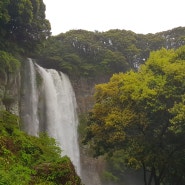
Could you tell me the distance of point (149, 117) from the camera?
1944 centimetres

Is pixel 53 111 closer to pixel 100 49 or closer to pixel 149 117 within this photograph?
pixel 100 49

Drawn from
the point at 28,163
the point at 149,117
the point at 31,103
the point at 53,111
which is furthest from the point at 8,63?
the point at 28,163

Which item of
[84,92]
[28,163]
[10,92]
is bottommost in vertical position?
[28,163]

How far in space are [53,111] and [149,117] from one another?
14.0m

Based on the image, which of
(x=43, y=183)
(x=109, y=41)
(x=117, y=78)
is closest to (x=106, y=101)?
(x=117, y=78)

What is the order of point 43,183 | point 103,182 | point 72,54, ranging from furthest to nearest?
1. point 72,54
2. point 103,182
3. point 43,183

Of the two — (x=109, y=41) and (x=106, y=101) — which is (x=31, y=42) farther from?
(x=109, y=41)

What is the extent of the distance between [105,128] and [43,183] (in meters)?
10.4

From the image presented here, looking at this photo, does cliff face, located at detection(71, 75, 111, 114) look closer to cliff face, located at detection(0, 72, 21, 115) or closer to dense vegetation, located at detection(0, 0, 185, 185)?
dense vegetation, located at detection(0, 0, 185, 185)

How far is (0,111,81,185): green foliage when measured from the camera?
32.4 feet

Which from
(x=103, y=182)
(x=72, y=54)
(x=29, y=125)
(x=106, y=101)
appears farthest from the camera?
(x=72, y=54)

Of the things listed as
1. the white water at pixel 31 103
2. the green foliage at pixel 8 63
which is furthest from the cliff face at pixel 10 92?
the white water at pixel 31 103

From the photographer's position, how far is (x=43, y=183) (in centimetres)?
990

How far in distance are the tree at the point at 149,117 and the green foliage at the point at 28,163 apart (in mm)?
7149
